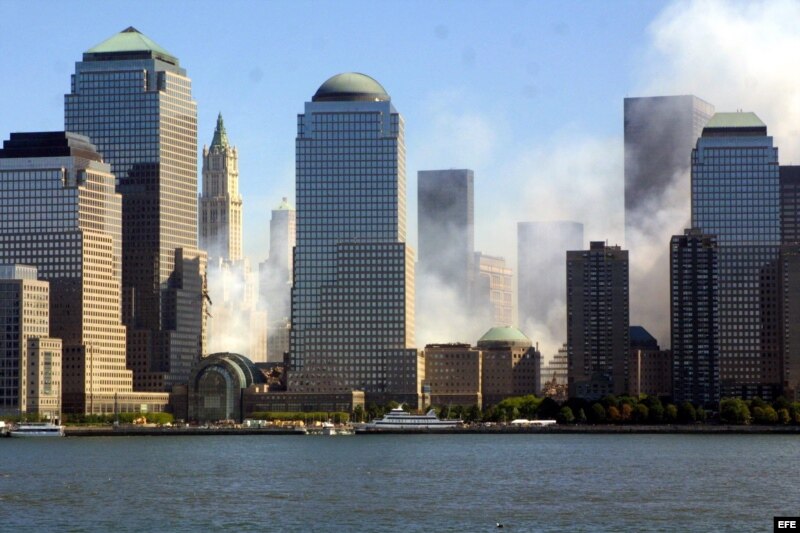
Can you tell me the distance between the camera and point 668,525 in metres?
135

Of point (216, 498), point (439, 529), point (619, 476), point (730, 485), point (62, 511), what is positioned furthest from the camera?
point (619, 476)

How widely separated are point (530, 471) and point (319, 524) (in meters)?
63.7

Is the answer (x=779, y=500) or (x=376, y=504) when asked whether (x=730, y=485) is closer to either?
(x=779, y=500)

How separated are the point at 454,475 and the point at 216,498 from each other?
37374mm

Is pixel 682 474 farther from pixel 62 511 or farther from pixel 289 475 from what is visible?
pixel 62 511

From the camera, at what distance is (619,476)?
18612 cm

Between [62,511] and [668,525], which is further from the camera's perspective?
[62,511]

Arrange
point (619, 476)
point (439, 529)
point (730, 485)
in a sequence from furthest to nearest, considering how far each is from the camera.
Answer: point (619, 476), point (730, 485), point (439, 529)

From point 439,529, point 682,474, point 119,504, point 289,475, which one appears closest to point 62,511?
point 119,504

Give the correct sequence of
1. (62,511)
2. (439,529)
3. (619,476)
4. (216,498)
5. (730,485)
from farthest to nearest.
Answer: (619,476), (730,485), (216,498), (62,511), (439,529)

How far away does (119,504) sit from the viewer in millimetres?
153500

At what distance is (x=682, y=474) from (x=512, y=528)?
61.3 meters

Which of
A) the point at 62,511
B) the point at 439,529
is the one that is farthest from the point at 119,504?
the point at 439,529

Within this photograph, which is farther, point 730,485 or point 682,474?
point 682,474
